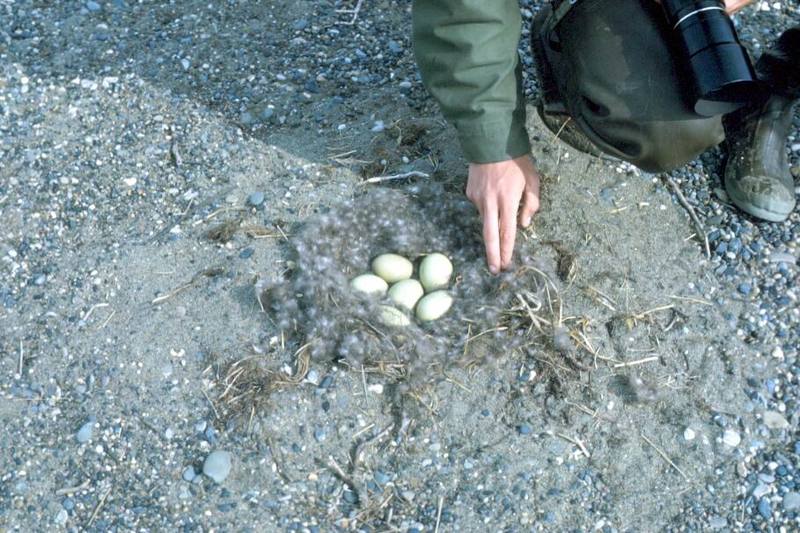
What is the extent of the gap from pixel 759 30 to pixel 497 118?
66.2 inches

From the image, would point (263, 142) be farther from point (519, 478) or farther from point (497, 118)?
point (519, 478)

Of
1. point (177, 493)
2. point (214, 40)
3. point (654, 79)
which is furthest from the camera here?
point (214, 40)

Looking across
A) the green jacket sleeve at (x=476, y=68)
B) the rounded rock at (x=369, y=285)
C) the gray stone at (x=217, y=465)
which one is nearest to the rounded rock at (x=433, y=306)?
the rounded rock at (x=369, y=285)

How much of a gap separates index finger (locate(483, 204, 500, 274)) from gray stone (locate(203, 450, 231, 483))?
0.95 meters

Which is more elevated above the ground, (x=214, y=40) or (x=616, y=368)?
(x=214, y=40)

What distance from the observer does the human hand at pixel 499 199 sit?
2504 millimetres

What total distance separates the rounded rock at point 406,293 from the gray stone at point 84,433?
95cm

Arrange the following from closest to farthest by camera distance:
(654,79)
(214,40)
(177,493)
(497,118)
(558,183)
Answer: (177,493)
(497,118)
(654,79)
(558,183)
(214,40)

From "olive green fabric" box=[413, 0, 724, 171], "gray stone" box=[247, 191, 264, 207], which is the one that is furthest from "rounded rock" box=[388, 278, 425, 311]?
"gray stone" box=[247, 191, 264, 207]

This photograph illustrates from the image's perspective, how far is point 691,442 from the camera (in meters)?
2.44

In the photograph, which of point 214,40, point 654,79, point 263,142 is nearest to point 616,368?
point 654,79

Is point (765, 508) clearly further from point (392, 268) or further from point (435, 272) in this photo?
point (392, 268)

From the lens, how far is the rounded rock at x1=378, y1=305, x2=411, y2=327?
2.48 meters

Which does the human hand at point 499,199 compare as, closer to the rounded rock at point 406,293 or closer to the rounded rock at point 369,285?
the rounded rock at point 406,293
